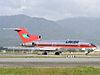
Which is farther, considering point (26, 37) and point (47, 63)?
point (26, 37)

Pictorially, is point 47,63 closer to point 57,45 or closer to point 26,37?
point 57,45

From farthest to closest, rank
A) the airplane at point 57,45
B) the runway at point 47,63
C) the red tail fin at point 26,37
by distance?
the red tail fin at point 26,37 → the airplane at point 57,45 → the runway at point 47,63

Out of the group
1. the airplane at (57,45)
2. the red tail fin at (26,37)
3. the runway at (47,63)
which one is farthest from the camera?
the red tail fin at (26,37)

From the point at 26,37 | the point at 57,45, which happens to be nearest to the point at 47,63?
the point at 57,45

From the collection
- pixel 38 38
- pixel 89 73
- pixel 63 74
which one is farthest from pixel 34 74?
pixel 38 38

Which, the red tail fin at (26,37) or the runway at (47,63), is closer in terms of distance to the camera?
the runway at (47,63)

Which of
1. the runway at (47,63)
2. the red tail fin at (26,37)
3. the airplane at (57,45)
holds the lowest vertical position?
the runway at (47,63)

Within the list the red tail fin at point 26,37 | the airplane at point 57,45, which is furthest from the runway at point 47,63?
the red tail fin at point 26,37

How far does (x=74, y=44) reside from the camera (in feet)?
403

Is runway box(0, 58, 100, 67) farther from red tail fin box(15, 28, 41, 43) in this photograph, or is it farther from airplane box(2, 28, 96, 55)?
red tail fin box(15, 28, 41, 43)

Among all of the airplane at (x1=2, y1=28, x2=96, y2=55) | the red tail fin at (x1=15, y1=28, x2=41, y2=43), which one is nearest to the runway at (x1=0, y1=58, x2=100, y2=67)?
the airplane at (x1=2, y1=28, x2=96, y2=55)

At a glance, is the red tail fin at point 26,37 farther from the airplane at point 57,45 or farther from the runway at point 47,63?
the runway at point 47,63

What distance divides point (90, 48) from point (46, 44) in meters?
15.0

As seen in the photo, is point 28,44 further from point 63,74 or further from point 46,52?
point 63,74
